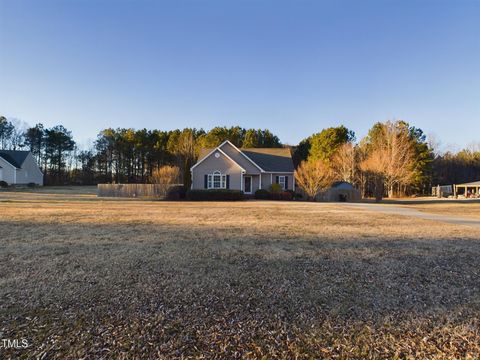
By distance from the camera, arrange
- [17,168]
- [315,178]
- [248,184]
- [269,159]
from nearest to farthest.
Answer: [315,178], [248,184], [269,159], [17,168]

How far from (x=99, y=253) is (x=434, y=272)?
5.87m

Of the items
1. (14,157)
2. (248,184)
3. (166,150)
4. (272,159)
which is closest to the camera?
(248,184)

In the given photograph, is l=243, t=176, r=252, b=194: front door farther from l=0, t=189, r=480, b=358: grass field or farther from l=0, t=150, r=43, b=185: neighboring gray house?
l=0, t=150, r=43, b=185: neighboring gray house

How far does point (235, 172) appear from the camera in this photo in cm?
2648

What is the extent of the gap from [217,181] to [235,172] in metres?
1.97

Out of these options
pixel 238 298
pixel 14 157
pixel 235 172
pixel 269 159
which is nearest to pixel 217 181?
pixel 235 172

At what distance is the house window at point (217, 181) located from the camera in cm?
2654

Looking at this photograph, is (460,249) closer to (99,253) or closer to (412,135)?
(99,253)

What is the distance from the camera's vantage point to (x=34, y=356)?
2.31 m

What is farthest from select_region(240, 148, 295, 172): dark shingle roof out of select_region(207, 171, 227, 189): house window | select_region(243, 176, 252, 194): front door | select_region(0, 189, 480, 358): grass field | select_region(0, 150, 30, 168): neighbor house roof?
select_region(0, 150, 30, 168): neighbor house roof

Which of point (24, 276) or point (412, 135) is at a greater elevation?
point (412, 135)

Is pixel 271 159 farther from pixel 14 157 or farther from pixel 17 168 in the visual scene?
pixel 14 157

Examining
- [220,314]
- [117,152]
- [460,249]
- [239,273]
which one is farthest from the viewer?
[117,152]

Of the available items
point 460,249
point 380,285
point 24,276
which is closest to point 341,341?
point 380,285
